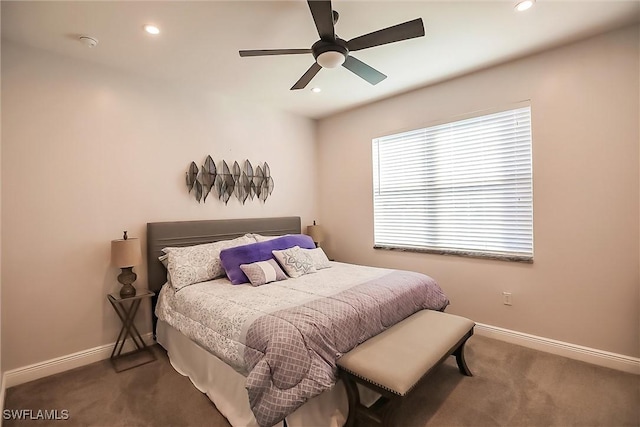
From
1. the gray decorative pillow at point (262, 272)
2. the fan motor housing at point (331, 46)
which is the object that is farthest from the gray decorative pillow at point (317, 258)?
the fan motor housing at point (331, 46)

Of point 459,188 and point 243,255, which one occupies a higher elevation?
point 459,188

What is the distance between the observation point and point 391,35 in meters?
1.88

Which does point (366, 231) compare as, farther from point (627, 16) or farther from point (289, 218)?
point (627, 16)

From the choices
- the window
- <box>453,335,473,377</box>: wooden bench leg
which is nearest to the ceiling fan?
the window

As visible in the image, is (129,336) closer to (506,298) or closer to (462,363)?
(462,363)

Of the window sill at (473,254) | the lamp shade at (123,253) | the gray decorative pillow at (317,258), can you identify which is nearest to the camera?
the lamp shade at (123,253)

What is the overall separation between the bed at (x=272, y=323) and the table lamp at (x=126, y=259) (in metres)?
0.24

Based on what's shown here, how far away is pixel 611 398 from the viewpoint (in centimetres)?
205

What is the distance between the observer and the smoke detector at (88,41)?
91.0 inches

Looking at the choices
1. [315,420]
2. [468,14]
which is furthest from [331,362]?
[468,14]

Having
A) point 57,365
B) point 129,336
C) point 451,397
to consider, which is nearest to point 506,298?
point 451,397

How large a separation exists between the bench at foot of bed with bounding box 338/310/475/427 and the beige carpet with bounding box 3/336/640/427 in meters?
0.38

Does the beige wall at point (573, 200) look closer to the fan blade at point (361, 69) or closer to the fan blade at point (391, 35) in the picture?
the fan blade at point (361, 69)

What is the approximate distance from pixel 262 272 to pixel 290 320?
3.20 feet
